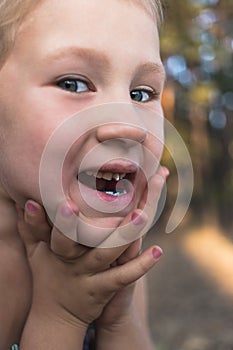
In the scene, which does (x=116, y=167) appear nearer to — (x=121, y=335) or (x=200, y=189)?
(x=121, y=335)

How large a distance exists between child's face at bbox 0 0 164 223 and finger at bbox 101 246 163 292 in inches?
3.0

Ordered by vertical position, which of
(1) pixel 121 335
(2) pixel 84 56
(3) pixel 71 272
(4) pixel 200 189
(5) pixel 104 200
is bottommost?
(4) pixel 200 189

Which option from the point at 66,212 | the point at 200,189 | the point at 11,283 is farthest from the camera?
the point at 200,189

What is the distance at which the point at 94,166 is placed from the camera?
552mm

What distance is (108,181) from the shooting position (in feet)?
1.88

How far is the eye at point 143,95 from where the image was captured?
625 millimetres

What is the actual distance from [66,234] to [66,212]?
34 mm

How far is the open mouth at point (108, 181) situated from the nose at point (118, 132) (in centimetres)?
4

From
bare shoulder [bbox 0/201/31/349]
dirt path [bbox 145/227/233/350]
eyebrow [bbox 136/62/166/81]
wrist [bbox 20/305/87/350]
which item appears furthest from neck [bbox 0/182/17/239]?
dirt path [bbox 145/227/233/350]

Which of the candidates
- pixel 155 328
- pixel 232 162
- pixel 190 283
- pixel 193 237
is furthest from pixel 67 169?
pixel 232 162

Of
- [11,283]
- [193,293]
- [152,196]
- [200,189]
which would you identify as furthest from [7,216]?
[200,189]

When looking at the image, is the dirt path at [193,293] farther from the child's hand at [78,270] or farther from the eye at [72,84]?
the eye at [72,84]

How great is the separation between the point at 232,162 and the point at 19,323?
3103 mm

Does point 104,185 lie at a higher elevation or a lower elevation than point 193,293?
higher
